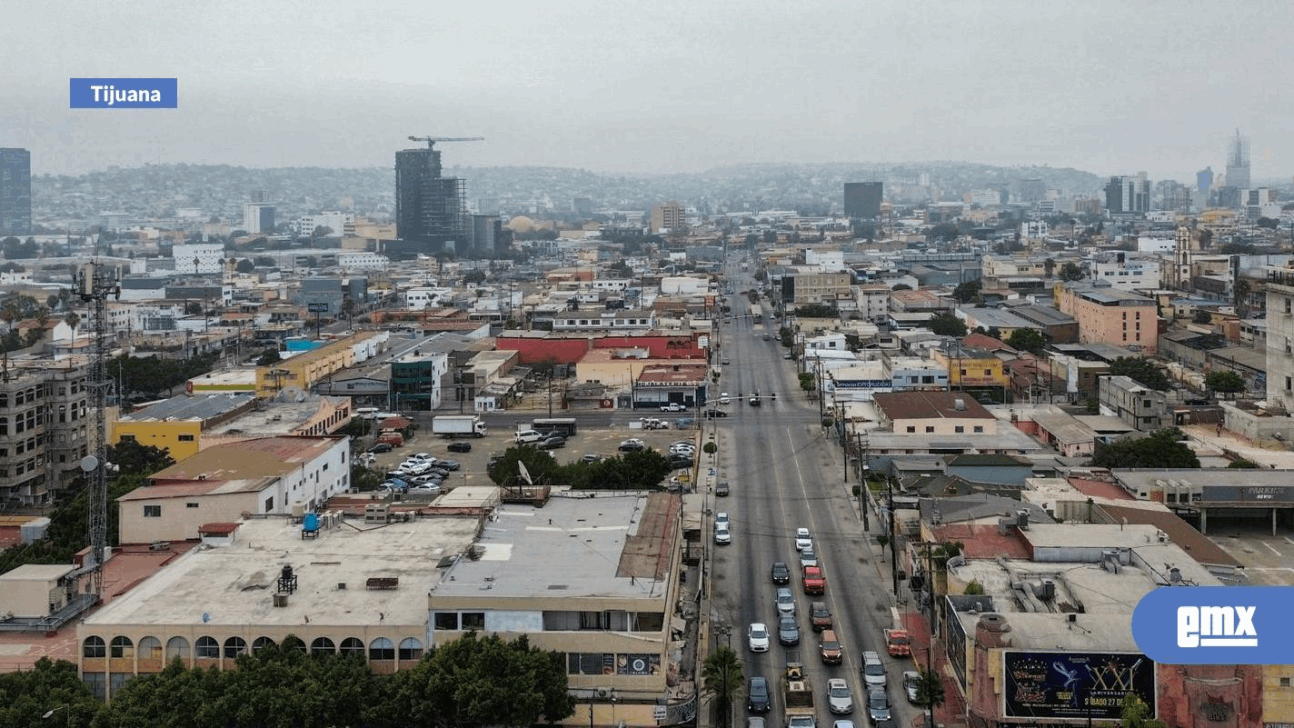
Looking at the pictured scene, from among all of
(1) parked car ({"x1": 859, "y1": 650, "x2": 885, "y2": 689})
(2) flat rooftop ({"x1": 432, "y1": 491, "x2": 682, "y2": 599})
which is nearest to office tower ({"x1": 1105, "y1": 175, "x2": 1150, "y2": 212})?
(2) flat rooftop ({"x1": 432, "y1": 491, "x2": 682, "y2": 599})

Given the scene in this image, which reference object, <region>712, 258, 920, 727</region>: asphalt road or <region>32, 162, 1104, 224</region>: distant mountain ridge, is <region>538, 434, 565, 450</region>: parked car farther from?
<region>32, 162, 1104, 224</region>: distant mountain ridge

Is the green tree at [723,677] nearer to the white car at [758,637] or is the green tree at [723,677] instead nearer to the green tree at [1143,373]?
the white car at [758,637]

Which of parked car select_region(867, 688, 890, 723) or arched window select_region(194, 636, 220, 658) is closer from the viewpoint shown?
arched window select_region(194, 636, 220, 658)

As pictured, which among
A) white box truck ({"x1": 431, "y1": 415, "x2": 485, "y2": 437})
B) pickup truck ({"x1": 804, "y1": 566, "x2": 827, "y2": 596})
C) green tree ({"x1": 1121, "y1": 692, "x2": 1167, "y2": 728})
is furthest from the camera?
white box truck ({"x1": 431, "y1": 415, "x2": 485, "y2": 437})

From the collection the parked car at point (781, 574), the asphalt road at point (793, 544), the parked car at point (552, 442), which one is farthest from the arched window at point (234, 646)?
the parked car at point (552, 442)

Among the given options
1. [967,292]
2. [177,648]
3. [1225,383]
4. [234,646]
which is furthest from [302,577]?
[967,292]

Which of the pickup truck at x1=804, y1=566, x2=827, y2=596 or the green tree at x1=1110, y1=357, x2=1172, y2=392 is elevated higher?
the green tree at x1=1110, y1=357, x2=1172, y2=392
